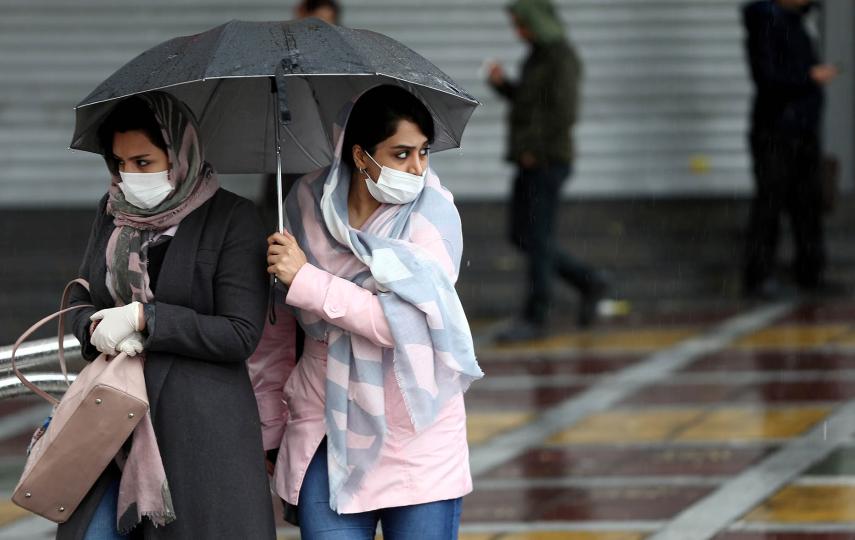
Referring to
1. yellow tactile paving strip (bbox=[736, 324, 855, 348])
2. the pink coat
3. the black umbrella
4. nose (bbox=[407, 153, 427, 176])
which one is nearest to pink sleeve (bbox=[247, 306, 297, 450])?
the pink coat

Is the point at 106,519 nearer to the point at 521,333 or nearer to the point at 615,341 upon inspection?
the point at 521,333

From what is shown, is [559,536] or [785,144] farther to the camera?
[785,144]

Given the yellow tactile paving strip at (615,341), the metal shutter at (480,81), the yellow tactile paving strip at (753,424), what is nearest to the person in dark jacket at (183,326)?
the yellow tactile paving strip at (753,424)

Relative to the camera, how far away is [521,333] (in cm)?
1043

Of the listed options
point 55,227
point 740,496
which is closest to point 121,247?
point 740,496

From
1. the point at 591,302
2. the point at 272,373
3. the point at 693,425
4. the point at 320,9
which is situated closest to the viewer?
the point at 272,373

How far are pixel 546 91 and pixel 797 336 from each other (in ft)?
7.51

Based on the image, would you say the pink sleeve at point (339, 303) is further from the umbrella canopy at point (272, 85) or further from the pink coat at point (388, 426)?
the umbrella canopy at point (272, 85)

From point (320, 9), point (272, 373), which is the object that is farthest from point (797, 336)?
point (272, 373)

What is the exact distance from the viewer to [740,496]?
21.2 feet

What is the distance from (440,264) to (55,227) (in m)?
9.55

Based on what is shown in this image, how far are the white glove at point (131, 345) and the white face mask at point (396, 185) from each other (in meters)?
0.65

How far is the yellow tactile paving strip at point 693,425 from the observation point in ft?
24.9

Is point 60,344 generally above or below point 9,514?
above
